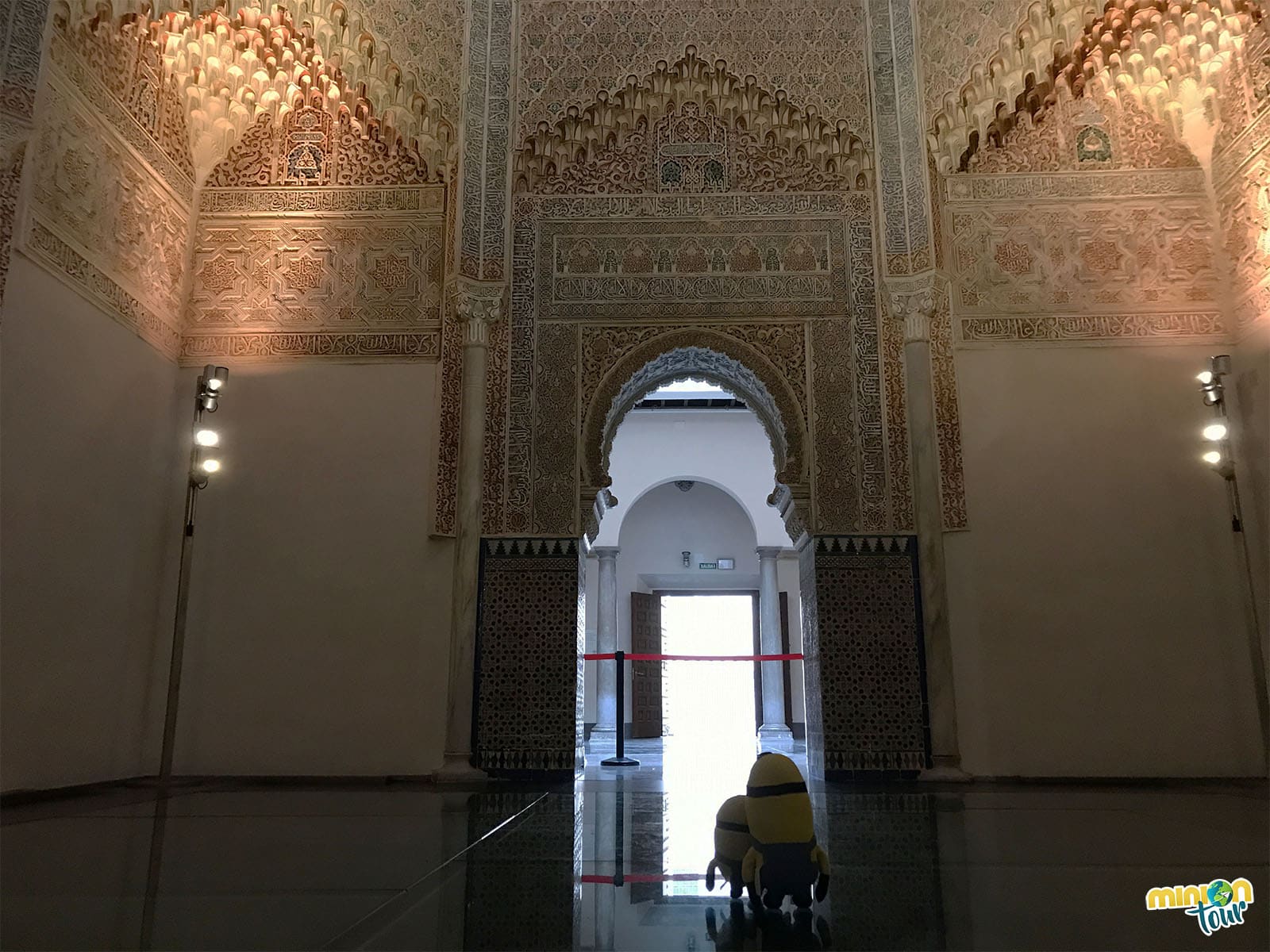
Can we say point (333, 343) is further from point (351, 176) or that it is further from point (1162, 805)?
point (1162, 805)

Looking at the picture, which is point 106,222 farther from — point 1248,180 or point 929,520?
point 1248,180

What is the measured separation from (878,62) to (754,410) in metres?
2.07

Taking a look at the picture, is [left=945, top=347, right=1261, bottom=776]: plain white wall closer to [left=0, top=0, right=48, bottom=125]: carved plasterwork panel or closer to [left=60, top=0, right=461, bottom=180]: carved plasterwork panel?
[left=60, top=0, right=461, bottom=180]: carved plasterwork panel

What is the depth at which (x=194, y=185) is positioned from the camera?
5.00 m

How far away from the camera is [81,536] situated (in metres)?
3.88

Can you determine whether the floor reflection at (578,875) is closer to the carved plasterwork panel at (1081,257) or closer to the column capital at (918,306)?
the column capital at (918,306)

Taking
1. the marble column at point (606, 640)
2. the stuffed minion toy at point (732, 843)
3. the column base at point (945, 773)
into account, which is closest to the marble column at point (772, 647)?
the marble column at point (606, 640)

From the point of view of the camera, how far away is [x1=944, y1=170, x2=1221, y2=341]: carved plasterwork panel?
4754mm

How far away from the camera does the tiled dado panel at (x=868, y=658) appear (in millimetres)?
4395

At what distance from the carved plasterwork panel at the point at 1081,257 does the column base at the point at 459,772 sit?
133 inches

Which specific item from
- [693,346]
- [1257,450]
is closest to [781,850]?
[693,346]

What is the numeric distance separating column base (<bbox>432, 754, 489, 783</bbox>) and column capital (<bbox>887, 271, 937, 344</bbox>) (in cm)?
310

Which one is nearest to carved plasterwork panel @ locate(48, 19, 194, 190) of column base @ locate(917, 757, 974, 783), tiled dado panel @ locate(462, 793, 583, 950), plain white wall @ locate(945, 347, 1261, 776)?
tiled dado panel @ locate(462, 793, 583, 950)

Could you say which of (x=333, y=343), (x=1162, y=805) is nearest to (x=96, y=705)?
(x=333, y=343)
